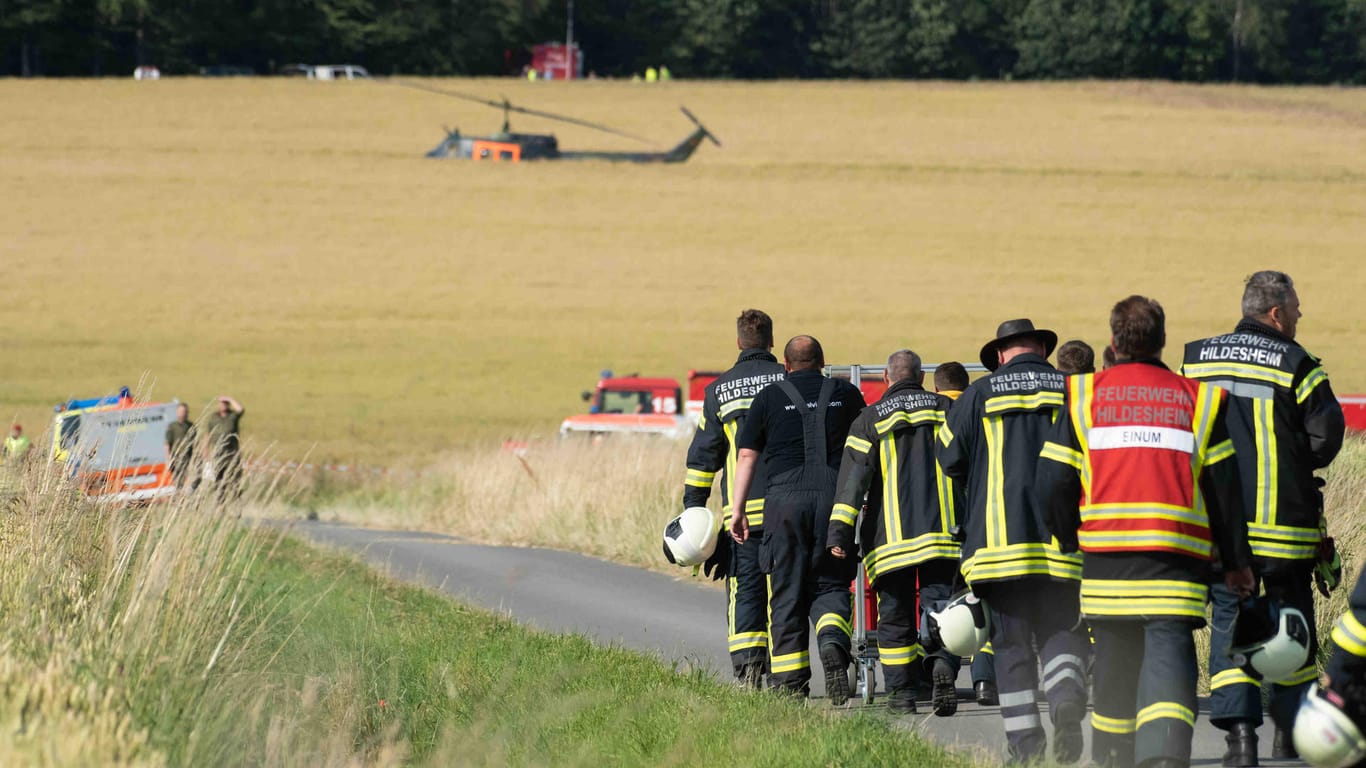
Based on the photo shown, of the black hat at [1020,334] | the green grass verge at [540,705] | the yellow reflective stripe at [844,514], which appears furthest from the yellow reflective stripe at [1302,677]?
the yellow reflective stripe at [844,514]

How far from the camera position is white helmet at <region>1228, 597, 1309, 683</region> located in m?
6.43

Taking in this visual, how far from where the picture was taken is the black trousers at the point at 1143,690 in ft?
20.6

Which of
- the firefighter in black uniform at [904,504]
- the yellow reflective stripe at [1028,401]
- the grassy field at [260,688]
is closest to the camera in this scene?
the grassy field at [260,688]

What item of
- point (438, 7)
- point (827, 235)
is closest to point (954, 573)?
point (827, 235)

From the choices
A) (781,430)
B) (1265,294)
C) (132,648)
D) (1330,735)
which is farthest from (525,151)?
(1330,735)

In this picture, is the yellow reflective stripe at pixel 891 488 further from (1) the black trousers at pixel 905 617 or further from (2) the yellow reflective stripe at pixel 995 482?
(2) the yellow reflective stripe at pixel 995 482

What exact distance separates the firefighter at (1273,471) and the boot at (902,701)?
6.00 ft

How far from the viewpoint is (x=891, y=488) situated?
8570 millimetres

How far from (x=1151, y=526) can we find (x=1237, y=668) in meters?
1.15

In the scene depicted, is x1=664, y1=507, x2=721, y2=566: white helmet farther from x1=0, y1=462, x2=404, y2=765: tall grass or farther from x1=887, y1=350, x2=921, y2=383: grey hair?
x1=0, y1=462, x2=404, y2=765: tall grass

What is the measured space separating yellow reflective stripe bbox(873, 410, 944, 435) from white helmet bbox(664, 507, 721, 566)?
100cm

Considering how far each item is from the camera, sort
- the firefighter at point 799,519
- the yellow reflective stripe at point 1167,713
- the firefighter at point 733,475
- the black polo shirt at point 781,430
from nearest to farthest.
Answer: the yellow reflective stripe at point 1167,713, the firefighter at point 799,519, the black polo shirt at point 781,430, the firefighter at point 733,475

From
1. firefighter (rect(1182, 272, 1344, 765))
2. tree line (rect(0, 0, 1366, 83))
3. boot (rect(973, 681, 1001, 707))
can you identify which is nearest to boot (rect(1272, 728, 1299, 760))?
firefighter (rect(1182, 272, 1344, 765))

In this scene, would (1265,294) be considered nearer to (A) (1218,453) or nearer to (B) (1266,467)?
(B) (1266,467)
